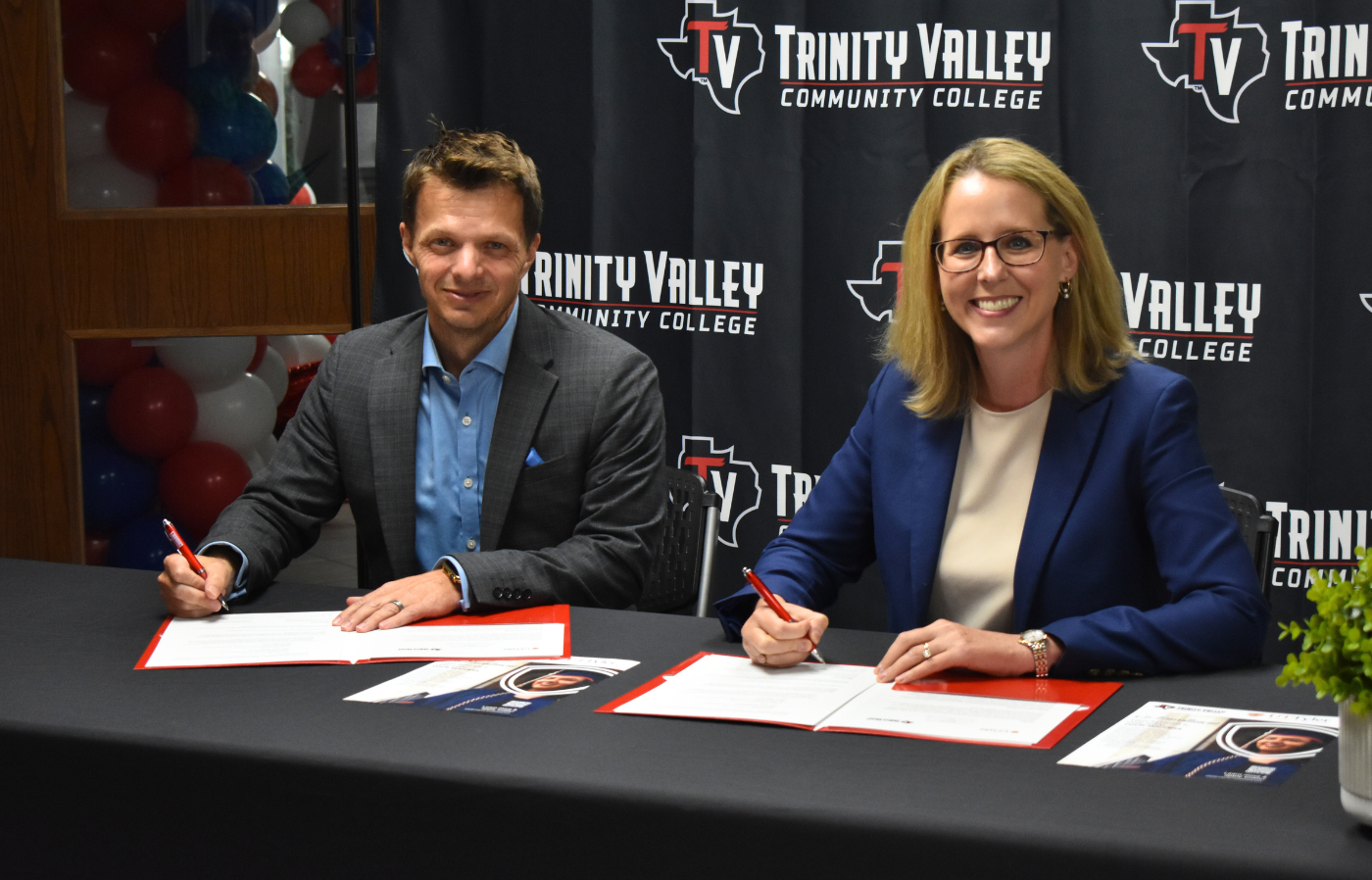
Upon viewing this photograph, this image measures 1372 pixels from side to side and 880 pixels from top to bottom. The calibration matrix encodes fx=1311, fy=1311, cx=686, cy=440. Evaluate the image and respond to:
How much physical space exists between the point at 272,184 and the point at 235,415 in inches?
25.3

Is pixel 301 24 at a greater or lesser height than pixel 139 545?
greater

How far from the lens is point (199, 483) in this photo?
356 centimetres

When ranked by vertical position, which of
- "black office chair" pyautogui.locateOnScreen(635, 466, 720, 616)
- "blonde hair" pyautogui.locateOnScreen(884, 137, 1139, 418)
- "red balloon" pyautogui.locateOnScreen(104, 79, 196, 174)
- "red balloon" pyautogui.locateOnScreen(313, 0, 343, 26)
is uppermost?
"red balloon" pyautogui.locateOnScreen(313, 0, 343, 26)

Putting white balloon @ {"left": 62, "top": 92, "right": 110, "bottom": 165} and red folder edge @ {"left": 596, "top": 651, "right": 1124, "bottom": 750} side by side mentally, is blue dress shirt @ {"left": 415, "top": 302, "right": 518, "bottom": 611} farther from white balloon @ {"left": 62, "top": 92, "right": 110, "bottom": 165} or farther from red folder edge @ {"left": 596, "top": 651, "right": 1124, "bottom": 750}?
white balloon @ {"left": 62, "top": 92, "right": 110, "bottom": 165}

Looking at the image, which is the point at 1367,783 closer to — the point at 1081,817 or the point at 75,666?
the point at 1081,817

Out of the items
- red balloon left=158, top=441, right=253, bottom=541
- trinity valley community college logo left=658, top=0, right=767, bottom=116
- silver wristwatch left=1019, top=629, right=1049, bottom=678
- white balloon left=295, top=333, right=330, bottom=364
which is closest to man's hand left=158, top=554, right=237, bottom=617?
silver wristwatch left=1019, top=629, right=1049, bottom=678

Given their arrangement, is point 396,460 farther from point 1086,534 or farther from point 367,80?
point 367,80

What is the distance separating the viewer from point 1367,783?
111cm

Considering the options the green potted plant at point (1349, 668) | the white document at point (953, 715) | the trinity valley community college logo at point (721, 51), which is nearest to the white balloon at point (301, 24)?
the trinity valley community college logo at point (721, 51)

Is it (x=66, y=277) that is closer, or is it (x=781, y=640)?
(x=781, y=640)

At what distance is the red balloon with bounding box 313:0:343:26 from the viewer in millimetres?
3627

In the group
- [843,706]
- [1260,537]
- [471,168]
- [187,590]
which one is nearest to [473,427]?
[471,168]

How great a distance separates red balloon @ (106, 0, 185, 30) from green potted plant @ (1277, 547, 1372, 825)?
330 cm

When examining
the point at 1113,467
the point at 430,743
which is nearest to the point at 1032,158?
the point at 1113,467
